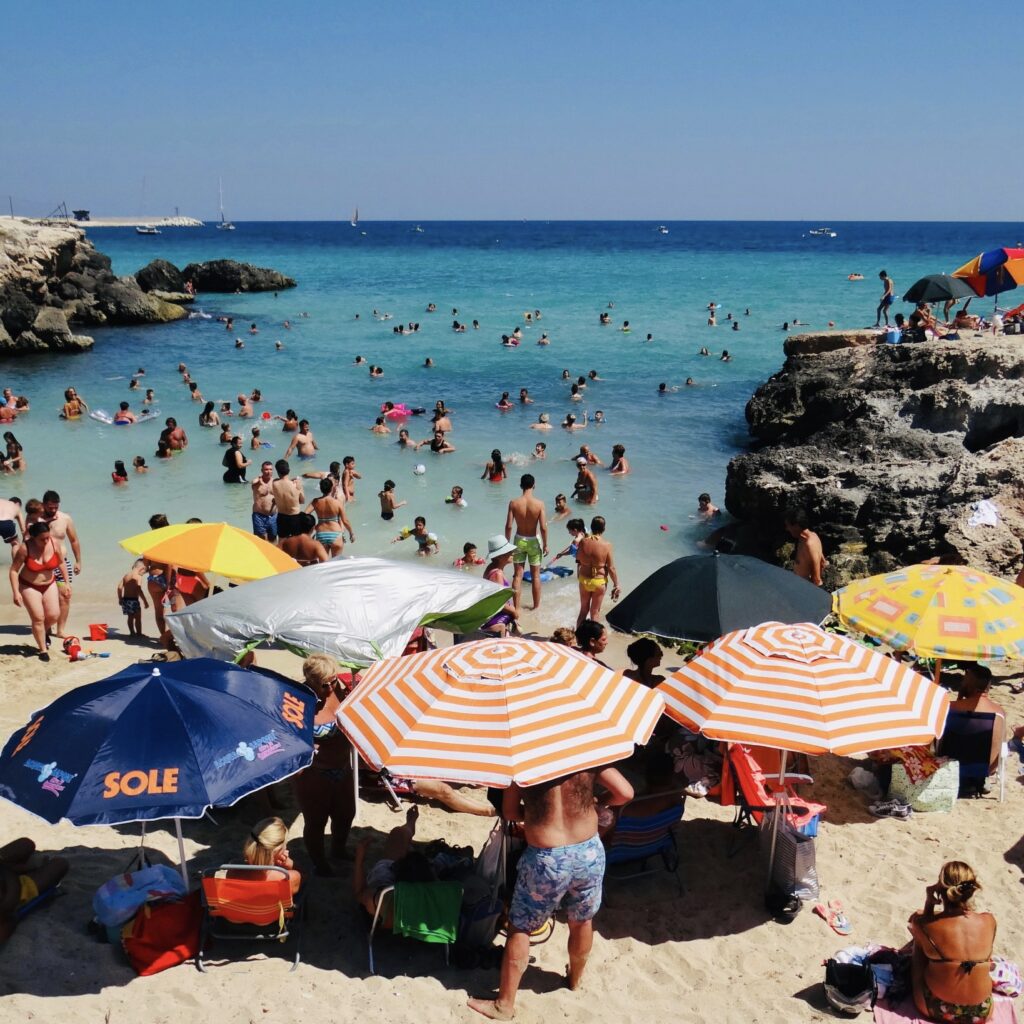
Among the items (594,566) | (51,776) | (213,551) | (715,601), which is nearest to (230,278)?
(594,566)

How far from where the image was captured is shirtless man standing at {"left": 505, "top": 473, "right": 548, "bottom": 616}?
1090 centimetres

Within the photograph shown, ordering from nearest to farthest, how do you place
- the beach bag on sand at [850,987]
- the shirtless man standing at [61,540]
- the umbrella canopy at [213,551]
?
the beach bag on sand at [850,987] → the umbrella canopy at [213,551] → the shirtless man standing at [61,540]

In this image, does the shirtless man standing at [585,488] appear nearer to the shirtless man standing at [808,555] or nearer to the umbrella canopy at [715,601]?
the shirtless man standing at [808,555]

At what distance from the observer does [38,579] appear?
28.1ft

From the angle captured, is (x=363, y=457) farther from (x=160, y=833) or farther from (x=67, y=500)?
(x=160, y=833)

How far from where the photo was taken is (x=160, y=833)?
19.2 feet

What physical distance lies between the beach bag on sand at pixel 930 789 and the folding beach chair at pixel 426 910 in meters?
3.32

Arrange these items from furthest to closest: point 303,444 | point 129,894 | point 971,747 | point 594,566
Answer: point 303,444, point 594,566, point 971,747, point 129,894

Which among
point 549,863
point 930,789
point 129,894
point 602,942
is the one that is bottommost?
point 602,942

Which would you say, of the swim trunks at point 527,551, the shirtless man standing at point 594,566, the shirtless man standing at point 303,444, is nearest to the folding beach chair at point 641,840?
the shirtless man standing at point 594,566

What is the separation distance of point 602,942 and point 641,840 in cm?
64

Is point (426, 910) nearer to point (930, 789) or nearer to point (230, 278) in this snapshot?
point (930, 789)

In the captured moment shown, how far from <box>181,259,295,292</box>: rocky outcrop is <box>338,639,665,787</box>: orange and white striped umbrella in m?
53.9

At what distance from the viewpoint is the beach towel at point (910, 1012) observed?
432 cm
